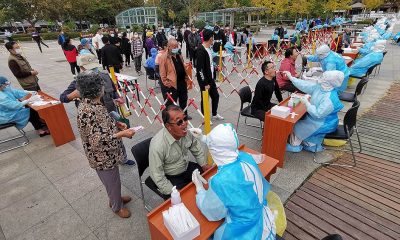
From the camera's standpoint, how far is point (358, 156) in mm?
4023

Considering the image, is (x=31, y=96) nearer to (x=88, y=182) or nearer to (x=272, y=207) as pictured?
(x=88, y=182)

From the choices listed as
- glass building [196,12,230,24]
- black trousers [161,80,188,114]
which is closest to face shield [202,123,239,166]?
black trousers [161,80,188,114]

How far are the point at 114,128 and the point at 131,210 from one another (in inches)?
50.0

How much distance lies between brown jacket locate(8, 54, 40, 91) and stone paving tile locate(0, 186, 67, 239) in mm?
3106

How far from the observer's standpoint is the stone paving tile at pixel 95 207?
9.62 ft

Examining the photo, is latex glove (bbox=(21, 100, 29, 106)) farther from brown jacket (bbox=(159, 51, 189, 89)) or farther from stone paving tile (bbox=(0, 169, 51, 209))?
brown jacket (bbox=(159, 51, 189, 89))

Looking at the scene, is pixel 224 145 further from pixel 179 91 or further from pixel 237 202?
pixel 179 91

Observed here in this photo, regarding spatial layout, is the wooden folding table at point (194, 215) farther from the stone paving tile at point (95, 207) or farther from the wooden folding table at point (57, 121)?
the wooden folding table at point (57, 121)

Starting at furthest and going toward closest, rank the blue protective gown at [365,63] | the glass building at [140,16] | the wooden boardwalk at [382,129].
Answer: the glass building at [140,16] < the blue protective gown at [365,63] < the wooden boardwalk at [382,129]

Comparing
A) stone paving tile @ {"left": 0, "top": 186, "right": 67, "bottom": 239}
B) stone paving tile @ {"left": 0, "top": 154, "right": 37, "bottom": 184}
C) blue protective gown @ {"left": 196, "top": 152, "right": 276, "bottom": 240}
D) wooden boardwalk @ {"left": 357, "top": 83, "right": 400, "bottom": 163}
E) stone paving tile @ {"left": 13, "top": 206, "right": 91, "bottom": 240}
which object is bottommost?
stone paving tile @ {"left": 0, "top": 154, "right": 37, "bottom": 184}

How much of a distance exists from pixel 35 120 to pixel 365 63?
9.16 m

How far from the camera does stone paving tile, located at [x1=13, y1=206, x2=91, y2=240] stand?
2744mm

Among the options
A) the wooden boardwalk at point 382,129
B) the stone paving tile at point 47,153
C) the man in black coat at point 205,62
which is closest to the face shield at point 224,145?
the man in black coat at point 205,62

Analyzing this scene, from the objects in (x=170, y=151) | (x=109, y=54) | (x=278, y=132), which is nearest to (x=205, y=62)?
(x=278, y=132)
